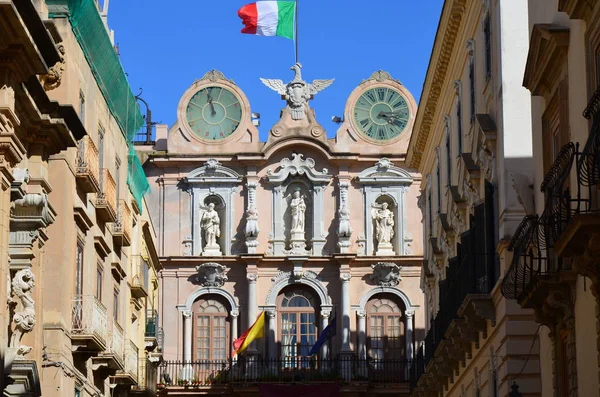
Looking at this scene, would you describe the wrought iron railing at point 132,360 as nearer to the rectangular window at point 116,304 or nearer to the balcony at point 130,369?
the balcony at point 130,369

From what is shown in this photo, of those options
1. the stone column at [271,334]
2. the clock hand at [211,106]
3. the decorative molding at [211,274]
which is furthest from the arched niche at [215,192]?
the stone column at [271,334]

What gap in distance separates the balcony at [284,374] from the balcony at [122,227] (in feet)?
41.9

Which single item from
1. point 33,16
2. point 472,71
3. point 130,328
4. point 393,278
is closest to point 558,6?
point 33,16

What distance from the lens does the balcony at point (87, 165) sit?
3300cm

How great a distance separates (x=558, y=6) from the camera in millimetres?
20031

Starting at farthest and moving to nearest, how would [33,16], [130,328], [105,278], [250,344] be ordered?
[250,344]
[130,328]
[105,278]
[33,16]

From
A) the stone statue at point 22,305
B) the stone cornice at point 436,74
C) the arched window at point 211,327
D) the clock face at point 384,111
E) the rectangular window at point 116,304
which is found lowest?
the stone statue at point 22,305

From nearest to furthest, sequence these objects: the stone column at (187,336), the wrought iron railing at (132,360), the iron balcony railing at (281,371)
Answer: the wrought iron railing at (132,360), the iron balcony railing at (281,371), the stone column at (187,336)

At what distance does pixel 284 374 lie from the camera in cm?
5450

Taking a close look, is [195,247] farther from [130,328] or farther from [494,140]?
[494,140]

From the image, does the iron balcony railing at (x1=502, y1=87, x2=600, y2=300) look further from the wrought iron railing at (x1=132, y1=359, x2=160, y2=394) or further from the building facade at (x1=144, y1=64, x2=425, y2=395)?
the building facade at (x1=144, y1=64, x2=425, y2=395)

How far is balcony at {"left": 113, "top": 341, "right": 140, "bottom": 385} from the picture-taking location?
132ft

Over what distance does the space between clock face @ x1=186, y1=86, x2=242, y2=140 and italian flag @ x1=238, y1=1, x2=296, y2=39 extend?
2.68 m

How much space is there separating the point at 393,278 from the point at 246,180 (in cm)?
677
